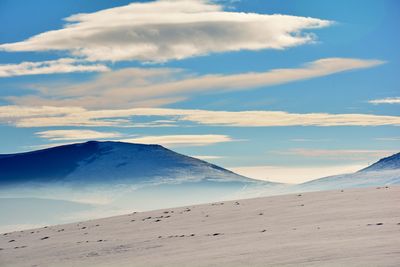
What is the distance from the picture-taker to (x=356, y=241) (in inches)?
785

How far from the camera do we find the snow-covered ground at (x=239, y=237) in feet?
62.6

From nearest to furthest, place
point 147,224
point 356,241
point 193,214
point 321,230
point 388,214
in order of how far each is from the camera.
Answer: point 356,241 → point 321,230 → point 388,214 → point 147,224 → point 193,214

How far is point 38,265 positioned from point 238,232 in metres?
6.93

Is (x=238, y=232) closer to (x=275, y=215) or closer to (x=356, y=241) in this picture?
(x=275, y=215)

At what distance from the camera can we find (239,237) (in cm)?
2430

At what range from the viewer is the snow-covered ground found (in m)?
19.1

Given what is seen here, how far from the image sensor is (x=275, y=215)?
29219 mm

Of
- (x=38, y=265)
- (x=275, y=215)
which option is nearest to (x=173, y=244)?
(x=38, y=265)

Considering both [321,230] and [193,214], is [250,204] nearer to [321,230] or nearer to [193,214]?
[193,214]

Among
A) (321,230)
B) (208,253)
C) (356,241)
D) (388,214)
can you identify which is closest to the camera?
(356,241)

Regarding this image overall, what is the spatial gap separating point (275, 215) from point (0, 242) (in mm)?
12812

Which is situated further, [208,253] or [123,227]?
[123,227]

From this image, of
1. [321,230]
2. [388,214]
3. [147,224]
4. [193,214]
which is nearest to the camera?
[321,230]

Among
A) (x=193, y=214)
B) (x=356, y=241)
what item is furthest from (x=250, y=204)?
(x=356, y=241)
